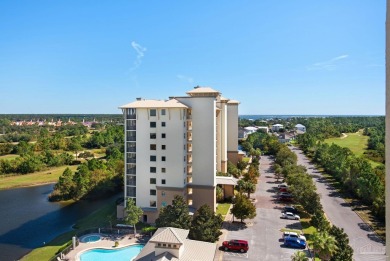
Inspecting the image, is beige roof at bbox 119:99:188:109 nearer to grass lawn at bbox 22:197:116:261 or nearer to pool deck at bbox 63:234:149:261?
grass lawn at bbox 22:197:116:261

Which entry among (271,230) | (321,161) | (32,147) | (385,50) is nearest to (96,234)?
(271,230)

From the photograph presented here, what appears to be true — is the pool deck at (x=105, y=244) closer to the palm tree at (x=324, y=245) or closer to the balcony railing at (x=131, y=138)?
the balcony railing at (x=131, y=138)

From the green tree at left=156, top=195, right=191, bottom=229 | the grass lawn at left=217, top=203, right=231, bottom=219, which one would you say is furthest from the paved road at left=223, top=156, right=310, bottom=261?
the green tree at left=156, top=195, right=191, bottom=229

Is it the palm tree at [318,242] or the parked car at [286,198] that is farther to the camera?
the parked car at [286,198]

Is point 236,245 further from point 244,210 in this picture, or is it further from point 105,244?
point 105,244

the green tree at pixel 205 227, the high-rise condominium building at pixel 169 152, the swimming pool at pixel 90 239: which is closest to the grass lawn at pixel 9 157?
the high-rise condominium building at pixel 169 152

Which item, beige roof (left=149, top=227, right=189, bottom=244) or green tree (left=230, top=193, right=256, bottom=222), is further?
green tree (left=230, top=193, right=256, bottom=222)
